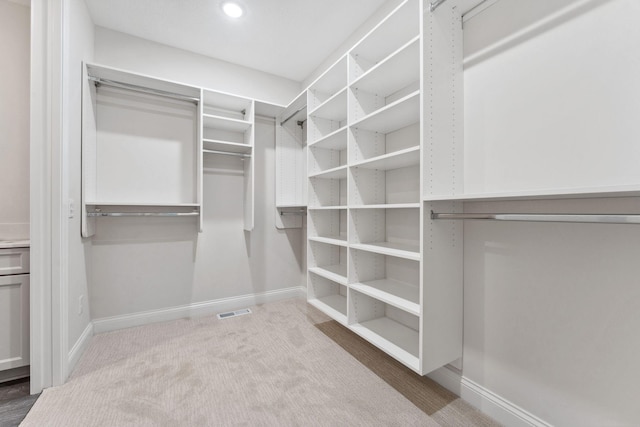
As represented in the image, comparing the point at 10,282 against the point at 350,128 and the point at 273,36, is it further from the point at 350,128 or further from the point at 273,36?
the point at 273,36

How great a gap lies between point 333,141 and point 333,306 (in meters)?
1.52

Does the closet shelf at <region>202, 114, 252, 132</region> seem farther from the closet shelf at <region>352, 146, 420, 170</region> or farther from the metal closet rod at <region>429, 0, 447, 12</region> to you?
the metal closet rod at <region>429, 0, 447, 12</region>

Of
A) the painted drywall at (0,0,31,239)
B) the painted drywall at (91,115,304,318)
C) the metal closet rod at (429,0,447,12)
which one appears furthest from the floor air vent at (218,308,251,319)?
the metal closet rod at (429,0,447,12)

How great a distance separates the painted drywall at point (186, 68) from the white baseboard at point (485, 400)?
3157 millimetres

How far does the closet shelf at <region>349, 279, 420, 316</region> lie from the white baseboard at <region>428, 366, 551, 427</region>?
502 mm

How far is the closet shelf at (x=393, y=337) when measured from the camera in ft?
5.11

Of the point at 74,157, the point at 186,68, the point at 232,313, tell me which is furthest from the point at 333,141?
the point at 232,313

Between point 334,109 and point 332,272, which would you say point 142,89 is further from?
point 332,272

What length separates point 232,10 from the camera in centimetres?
215

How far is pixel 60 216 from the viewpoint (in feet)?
5.45

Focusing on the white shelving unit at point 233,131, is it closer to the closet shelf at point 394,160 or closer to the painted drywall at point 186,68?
the painted drywall at point 186,68

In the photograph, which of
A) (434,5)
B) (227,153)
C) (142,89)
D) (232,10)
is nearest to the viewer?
(434,5)

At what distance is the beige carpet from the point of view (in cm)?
143

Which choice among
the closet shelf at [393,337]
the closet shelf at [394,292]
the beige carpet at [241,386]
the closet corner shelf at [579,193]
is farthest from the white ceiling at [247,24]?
the beige carpet at [241,386]
